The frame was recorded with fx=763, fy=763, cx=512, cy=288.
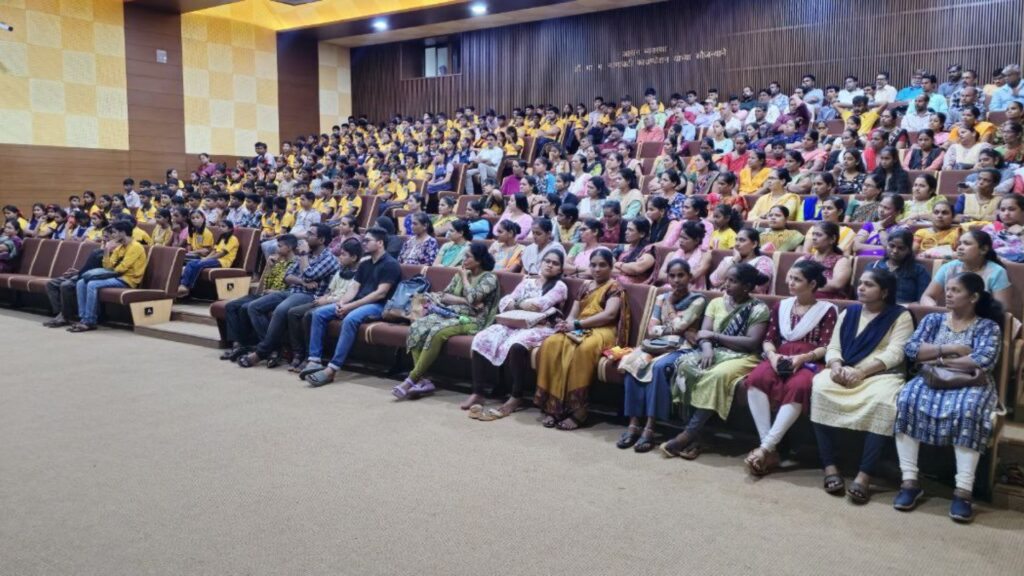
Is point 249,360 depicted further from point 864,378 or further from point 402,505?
point 864,378

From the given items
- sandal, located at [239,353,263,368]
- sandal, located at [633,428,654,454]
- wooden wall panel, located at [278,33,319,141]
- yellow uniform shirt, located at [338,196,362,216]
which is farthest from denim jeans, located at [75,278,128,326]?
wooden wall panel, located at [278,33,319,141]

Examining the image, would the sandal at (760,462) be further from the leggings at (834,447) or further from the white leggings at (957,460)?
the white leggings at (957,460)

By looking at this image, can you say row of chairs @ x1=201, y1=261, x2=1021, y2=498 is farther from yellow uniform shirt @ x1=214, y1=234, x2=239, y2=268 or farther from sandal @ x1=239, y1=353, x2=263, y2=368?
yellow uniform shirt @ x1=214, y1=234, x2=239, y2=268

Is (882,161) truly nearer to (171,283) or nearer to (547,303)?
(547,303)

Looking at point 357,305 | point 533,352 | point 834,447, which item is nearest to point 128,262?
point 357,305

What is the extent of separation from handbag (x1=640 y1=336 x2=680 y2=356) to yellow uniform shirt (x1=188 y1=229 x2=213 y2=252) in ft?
16.0

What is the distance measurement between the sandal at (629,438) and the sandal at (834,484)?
78 centimetres

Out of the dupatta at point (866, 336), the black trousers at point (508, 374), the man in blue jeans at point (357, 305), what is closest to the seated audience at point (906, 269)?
the dupatta at point (866, 336)

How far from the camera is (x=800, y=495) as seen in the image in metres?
2.62

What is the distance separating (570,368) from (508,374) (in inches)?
21.3

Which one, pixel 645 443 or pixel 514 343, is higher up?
pixel 514 343

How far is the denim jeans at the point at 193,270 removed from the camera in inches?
260

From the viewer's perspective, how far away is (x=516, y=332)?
3734 mm

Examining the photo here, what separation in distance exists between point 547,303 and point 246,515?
6.00ft
